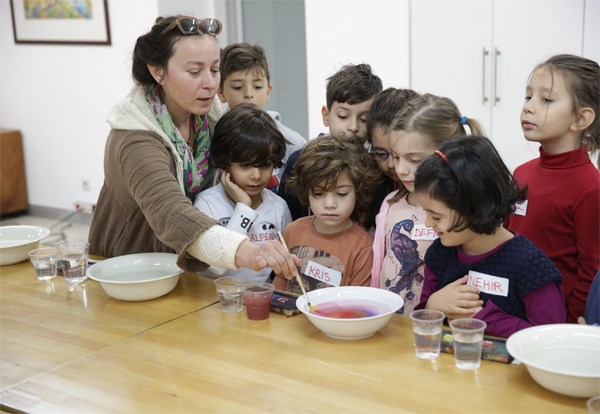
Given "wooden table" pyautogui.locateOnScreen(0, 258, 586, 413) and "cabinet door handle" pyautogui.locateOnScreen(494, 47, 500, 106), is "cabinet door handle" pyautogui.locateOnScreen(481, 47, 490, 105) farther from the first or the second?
"wooden table" pyautogui.locateOnScreen(0, 258, 586, 413)

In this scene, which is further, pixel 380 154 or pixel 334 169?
pixel 380 154

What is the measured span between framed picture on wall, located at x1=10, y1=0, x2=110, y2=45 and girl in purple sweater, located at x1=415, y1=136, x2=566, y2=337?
4472 millimetres

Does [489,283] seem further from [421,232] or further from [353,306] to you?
[421,232]

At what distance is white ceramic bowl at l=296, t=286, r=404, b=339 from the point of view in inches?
70.1

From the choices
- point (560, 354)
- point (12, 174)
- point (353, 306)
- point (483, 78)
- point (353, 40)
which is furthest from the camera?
point (12, 174)

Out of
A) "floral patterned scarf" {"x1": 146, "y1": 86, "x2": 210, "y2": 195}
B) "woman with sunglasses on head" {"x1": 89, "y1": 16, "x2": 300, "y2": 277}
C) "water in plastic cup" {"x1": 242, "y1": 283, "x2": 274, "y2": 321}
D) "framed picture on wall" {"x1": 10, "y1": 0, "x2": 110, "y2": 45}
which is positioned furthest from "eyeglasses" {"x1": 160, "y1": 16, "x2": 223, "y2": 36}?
"framed picture on wall" {"x1": 10, "y1": 0, "x2": 110, "y2": 45}

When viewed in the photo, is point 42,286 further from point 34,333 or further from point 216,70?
point 216,70

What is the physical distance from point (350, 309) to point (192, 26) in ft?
3.57

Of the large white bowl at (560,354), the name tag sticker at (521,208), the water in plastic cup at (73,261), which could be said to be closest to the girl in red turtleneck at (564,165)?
the name tag sticker at (521,208)

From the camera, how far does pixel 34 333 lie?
6.55 ft

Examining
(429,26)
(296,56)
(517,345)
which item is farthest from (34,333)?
(296,56)

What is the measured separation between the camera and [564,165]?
2238mm

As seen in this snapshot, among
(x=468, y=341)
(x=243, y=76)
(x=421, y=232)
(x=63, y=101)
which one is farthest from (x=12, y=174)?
(x=468, y=341)

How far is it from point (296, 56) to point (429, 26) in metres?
1.26
